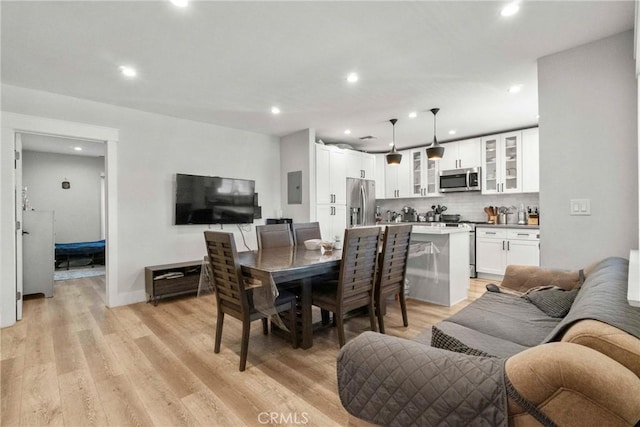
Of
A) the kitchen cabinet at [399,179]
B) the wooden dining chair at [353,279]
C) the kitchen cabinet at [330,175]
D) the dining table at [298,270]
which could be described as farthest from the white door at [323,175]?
the wooden dining chair at [353,279]

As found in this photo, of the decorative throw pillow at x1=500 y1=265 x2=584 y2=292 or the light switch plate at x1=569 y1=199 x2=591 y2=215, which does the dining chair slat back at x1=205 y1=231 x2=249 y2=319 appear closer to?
the decorative throw pillow at x1=500 y1=265 x2=584 y2=292

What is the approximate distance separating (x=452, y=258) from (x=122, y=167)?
4179mm

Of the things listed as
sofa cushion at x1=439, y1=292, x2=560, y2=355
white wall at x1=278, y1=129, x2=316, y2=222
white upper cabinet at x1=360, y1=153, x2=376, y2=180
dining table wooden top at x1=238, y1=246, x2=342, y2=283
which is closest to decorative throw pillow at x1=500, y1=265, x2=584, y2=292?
sofa cushion at x1=439, y1=292, x2=560, y2=355

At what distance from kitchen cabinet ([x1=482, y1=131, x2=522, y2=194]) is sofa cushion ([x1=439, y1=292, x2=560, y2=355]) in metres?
3.38

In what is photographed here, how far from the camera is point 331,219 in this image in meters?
5.32

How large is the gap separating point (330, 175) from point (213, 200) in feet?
6.42

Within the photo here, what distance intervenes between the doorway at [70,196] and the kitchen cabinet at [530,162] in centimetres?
685

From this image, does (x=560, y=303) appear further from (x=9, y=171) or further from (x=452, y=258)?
(x=9, y=171)

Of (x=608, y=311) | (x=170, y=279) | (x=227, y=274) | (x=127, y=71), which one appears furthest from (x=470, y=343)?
(x=170, y=279)

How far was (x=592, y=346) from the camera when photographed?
33.5 inches

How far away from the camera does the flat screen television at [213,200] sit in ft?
14.1

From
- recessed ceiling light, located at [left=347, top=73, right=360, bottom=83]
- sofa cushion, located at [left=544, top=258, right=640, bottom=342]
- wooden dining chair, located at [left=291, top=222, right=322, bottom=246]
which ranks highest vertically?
recessed ceiling light, located at [left=347, top=73, right=360, bottom=83]

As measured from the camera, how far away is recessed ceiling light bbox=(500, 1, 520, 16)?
1982 mm

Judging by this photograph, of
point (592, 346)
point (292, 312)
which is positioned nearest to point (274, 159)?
point (292, 312)
